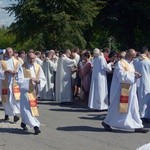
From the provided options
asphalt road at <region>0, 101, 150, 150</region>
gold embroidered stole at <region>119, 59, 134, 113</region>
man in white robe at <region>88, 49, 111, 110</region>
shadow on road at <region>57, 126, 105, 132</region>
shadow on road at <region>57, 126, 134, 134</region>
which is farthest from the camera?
man in white robe at <region>88, 49, 111, 110</region>

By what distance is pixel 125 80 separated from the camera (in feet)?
38.1

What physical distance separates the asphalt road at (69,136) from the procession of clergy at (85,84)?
332 millimetres

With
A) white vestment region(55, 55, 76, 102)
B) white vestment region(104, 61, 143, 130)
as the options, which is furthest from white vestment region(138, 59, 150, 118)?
white vestment region(55, 55, 76, 102)

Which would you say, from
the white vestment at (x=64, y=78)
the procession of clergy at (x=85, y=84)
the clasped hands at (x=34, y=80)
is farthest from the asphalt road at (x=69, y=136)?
the white vestment at (x=64, y=78)

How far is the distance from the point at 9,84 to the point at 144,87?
3.56 m

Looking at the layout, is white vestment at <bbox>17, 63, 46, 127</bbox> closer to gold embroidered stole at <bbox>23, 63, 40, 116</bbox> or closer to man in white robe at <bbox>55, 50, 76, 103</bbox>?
gold embroidered stole at <bbox>23, 63, 40, 116</bbox>

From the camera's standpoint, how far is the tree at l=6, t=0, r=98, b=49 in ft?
104

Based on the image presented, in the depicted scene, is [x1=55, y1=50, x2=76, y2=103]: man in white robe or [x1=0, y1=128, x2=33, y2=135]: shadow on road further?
[x1=55, y1=50, x2=76, y2=103]: man in white robe

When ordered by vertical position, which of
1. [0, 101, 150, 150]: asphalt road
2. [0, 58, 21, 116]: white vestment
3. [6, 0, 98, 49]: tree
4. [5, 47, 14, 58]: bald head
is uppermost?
[6, 0, 98, 49]: tree

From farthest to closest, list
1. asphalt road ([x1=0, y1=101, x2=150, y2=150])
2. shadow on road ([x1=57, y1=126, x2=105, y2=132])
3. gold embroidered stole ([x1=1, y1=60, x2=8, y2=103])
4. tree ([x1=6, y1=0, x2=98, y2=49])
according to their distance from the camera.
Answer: tree ([x1=6, y1=0, x2=98, y2=49])
gold embroidered stole ([x1=1, y1=60, x2=8, y2=103])
shadow on road ([x1=57, y1=126, x2=105, y2=132])
asphalt road ([x1=0, y1=101, x2=150, y2=150])

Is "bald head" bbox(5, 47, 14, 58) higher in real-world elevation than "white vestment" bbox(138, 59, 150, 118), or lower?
higher

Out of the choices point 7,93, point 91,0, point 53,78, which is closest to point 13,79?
point 7,93

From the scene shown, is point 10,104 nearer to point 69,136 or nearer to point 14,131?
point 14,131

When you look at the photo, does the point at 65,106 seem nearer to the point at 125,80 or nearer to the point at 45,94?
the point at 45,94
